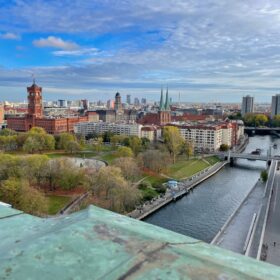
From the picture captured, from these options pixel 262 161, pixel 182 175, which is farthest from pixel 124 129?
pixel 182 175

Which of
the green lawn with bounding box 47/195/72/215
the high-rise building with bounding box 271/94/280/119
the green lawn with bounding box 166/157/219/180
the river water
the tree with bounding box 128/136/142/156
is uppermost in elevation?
the high-rise building with bounding box 271/94/280/119

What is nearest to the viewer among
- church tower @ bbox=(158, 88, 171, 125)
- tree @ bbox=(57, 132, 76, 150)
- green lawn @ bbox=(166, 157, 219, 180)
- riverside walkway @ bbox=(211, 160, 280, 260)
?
riverside walkway @ bbox=(211, 160, 280, 260)

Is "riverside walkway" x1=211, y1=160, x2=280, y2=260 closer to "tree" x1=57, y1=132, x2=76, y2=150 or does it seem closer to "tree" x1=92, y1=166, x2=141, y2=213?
"tree" x1=92, y1=166, x2=141, y2=213

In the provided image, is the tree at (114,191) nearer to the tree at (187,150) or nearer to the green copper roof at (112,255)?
the green copper roof at (112,255)

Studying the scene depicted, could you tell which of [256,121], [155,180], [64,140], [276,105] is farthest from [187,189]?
[276,105]

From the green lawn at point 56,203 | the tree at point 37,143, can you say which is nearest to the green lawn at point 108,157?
the tree at point 37,143

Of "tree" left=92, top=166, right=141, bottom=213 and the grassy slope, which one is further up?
"tree" left=92, top=166, right=141, bottom=213

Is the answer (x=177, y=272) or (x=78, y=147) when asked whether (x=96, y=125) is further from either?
(x=177, y=272)

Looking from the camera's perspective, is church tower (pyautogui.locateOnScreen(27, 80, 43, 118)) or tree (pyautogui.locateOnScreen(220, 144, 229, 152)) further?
church tower (pyautogui.locateOnScreen(27, 80, 43, 118))

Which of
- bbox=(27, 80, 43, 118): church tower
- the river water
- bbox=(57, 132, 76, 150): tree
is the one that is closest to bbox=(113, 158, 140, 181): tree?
the river water
